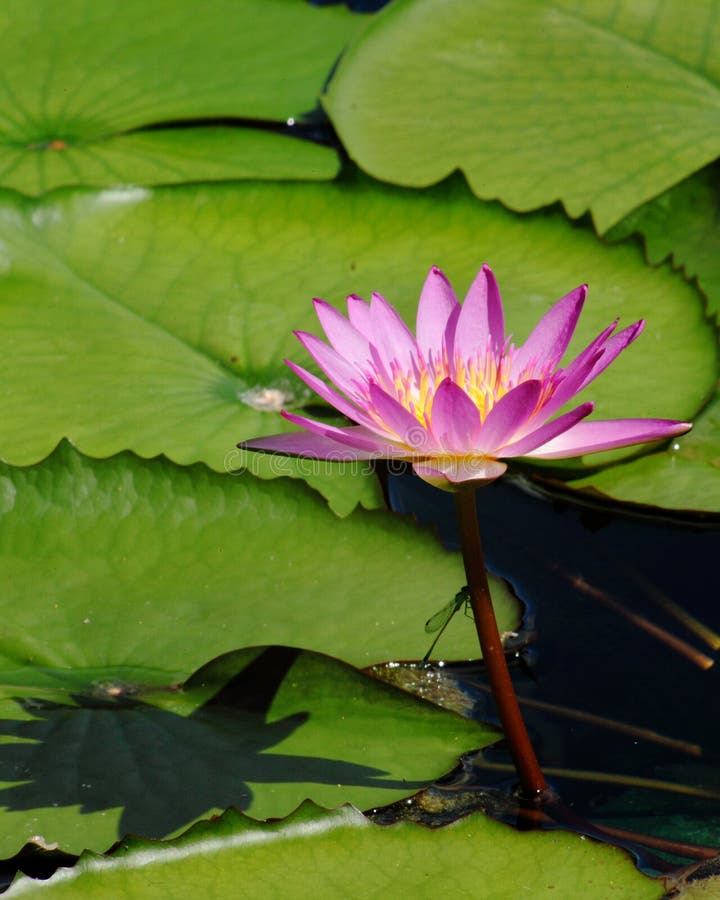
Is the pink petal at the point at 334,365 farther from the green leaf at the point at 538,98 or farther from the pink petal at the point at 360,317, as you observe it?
the green leaf at the point at 538,98

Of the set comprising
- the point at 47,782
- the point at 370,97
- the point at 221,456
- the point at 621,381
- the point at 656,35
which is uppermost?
the point at 656,35

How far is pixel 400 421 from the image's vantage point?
118 centimetres

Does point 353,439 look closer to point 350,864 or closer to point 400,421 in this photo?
point 400,421

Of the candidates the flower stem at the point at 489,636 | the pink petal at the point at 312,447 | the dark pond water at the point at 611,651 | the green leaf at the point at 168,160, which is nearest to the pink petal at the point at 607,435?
the flower stem at the point at 489,636

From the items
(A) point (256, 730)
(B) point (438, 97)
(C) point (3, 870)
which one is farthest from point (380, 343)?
(B) point (438, 97)

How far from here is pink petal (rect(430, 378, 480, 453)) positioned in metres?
1.13

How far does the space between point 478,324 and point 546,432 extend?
0.27 metres

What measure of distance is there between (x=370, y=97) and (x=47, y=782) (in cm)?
206

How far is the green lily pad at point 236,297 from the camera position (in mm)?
1998

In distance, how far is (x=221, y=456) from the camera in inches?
76.4

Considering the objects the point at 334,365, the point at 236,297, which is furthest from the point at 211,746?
the point at 236,297

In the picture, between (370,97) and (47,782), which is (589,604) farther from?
(370,97)

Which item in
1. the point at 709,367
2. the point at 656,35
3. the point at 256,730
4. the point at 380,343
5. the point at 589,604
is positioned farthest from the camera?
the point at 656,35

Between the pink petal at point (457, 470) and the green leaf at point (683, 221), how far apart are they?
130 cm
